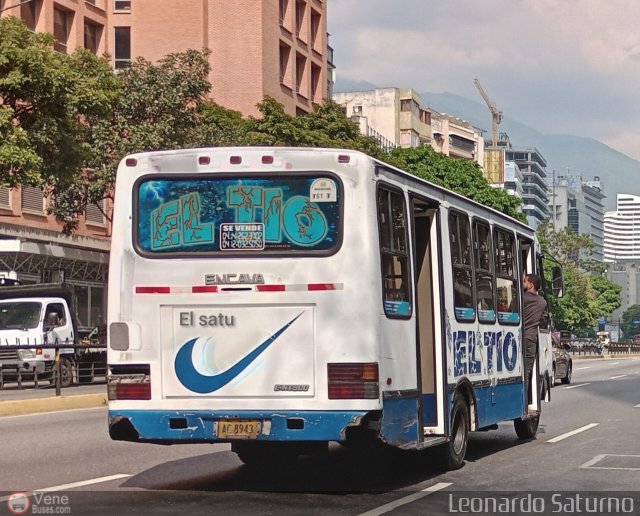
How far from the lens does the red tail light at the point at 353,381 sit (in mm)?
10352

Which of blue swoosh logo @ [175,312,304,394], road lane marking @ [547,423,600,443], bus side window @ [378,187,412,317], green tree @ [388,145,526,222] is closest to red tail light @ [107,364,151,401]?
blue swoosh logo @ [175,312,304,394]

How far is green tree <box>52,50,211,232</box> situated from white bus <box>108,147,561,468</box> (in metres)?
25.6

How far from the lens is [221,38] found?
63.2m

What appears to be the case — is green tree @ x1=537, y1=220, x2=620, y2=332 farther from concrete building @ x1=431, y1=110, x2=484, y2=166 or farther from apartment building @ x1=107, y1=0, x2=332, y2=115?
apartment building @ x1=107, y1=0, x2=332, y2=115

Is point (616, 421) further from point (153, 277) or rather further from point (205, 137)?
point (205, 137)

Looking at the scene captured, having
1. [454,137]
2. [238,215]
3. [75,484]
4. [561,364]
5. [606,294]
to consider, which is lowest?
[75,484]

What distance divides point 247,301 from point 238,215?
0.75 m

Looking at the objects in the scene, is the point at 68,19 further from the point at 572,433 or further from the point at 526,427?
the point at 526,427

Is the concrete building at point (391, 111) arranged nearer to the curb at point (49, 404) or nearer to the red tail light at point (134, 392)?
the curb at point (49, 404)

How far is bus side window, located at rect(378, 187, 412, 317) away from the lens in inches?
428

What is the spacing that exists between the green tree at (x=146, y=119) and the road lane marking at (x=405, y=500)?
85.5 feet

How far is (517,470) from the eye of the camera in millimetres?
12719

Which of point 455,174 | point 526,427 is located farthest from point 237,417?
point 455,174

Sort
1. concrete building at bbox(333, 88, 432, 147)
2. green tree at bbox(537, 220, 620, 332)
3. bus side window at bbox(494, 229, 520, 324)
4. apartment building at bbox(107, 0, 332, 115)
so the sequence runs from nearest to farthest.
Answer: bus side window at bbox(494, 229, 520, 324)
apartment building at bbox(107, 0, 332, 115)
green tree at bbox(537, 220, 620, 332)
concrete building at bbox(333, 88, 432, 147)
